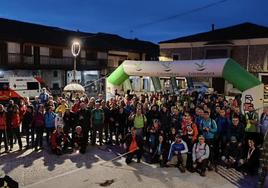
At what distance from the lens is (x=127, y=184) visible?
869 centimetres

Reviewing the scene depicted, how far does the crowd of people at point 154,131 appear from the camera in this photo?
9875 millimetres

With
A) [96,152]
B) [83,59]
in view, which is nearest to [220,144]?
[96,152]

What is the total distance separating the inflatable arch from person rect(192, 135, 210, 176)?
345 cm

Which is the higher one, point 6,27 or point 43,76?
point 6,27

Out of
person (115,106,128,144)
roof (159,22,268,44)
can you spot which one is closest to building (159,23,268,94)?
roof (159,22,268,44)

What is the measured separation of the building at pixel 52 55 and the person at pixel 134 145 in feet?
63.9

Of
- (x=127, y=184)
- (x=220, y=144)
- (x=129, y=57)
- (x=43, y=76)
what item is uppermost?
(x=129, y=57)

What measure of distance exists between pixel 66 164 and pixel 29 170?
1191 mm

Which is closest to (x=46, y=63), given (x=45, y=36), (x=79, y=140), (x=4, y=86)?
(x=45, y=36)

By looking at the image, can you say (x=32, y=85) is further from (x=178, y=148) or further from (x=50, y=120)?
(x=178, y=148)

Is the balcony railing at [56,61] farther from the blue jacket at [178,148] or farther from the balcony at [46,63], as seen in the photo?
the blue jacket at [178,148]

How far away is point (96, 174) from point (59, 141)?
2.60m

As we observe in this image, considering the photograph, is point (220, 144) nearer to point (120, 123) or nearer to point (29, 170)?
point (120, 123)

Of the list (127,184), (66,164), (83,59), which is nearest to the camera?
(127,184)
